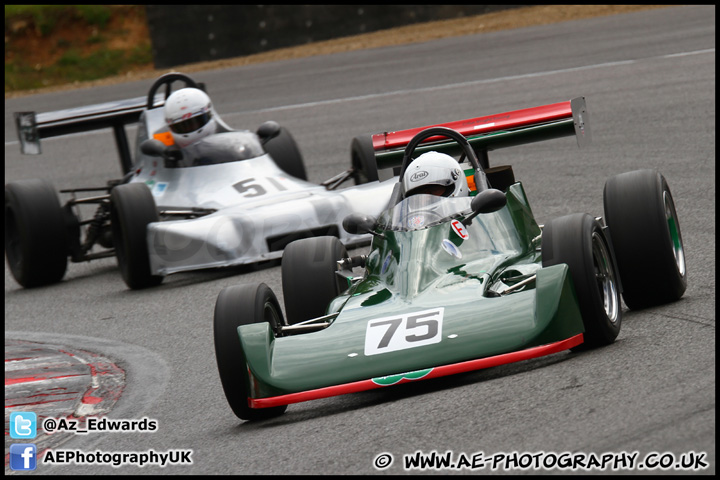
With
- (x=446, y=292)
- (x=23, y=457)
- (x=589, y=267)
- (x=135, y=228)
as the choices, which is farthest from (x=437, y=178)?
(x=135, y=228)

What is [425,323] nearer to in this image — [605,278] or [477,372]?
[477,372]

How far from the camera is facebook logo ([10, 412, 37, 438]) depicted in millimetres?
6656

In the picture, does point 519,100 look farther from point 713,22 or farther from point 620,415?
point 620,415

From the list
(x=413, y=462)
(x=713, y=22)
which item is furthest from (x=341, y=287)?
(x=713, y=22)

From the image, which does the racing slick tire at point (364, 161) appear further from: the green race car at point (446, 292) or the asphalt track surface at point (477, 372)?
the green race car at point (446, 292)

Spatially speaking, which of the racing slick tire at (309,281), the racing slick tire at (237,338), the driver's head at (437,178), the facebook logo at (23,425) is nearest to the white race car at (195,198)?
the driver's head at (437,178)

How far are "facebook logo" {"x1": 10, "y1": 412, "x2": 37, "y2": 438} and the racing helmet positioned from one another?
5.67m

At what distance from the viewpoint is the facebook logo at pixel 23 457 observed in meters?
6.04

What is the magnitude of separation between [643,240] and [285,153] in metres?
6.84

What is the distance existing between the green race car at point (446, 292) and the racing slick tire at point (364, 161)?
4.35m

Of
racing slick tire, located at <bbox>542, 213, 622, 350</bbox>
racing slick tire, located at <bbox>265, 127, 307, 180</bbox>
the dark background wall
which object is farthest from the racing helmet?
the dark background wall

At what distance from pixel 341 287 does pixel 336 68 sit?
18428mm

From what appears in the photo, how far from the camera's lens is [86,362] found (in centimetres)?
841

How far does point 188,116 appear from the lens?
12.4 meters
